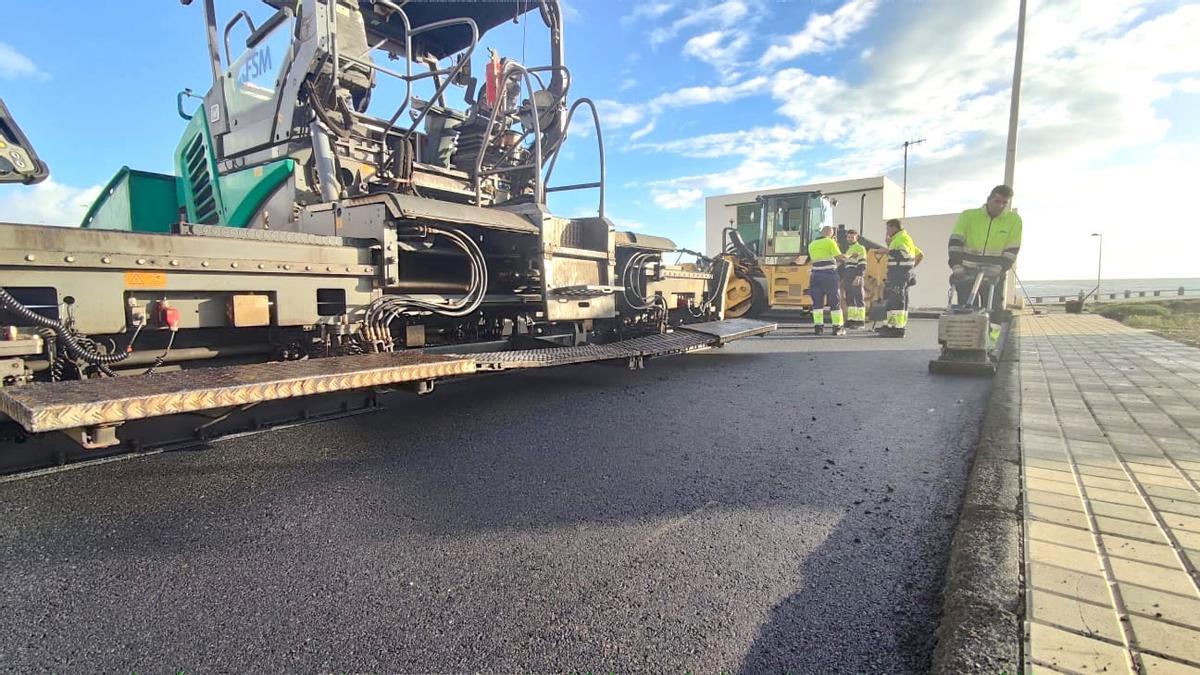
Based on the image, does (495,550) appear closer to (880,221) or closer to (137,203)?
(137,203)

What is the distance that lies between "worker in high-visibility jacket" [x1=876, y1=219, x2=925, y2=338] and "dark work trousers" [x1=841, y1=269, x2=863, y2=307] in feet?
3.37

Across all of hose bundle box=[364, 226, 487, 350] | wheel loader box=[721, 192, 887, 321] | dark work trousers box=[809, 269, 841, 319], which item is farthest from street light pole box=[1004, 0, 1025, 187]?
hose bundle box=[364, 226, 487, 350]

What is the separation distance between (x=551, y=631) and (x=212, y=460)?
2.46m

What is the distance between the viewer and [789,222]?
14.7 metres

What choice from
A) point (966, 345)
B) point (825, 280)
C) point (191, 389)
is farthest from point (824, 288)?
point (191, 389)

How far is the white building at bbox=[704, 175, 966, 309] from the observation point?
26.2m

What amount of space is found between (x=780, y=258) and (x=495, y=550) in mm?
12989

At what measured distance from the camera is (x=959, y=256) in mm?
6594

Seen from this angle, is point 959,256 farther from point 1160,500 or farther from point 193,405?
point 193,405

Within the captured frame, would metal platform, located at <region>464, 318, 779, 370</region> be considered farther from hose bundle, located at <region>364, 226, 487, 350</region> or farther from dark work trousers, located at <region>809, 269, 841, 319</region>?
dark work trousers, located at <region>809, 269, 841, 319</region>

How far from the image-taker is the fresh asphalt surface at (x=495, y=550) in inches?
62.4

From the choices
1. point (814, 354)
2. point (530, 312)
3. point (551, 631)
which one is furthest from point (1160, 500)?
point (814, 354)

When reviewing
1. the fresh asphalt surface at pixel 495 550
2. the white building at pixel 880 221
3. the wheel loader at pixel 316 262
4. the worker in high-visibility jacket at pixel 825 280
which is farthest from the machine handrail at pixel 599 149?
the white building at pixel 880 221

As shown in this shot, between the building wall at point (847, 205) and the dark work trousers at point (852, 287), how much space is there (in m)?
15.6
